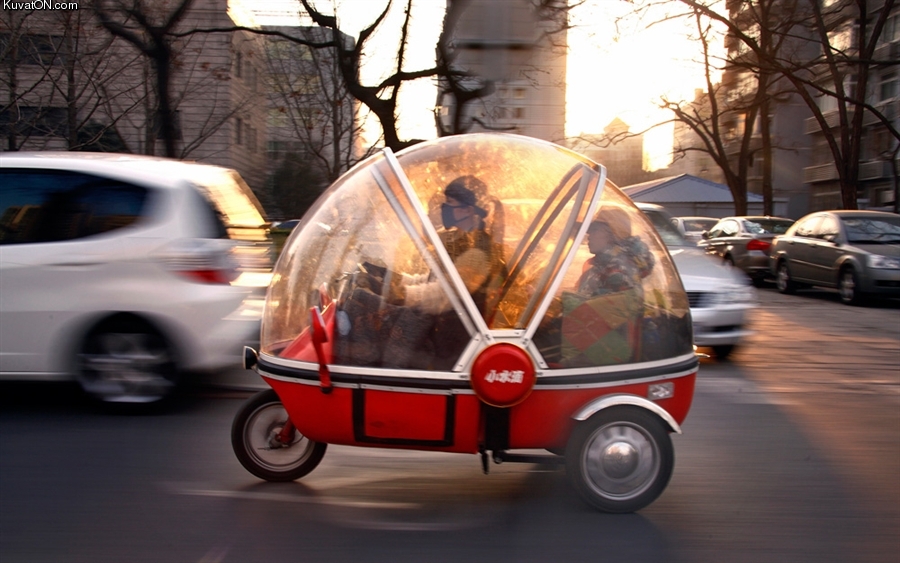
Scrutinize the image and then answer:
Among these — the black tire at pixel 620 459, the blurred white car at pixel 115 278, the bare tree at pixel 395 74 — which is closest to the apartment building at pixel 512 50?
the bare tree at pixel 395 74

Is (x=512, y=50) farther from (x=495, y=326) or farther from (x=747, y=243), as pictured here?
(x=747, y=243)

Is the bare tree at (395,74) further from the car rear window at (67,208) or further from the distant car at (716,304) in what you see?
the car rear window at (67,208)

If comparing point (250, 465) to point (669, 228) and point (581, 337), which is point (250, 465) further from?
point (669, 228)

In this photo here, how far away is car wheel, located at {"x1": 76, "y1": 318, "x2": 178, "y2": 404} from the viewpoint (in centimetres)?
641

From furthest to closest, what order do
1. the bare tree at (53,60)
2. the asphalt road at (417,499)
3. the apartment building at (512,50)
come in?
the bare tree at (53,60) < the apartment building at (512,50) < the asphalt road at (417,499)

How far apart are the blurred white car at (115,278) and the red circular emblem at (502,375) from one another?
283 centimetres

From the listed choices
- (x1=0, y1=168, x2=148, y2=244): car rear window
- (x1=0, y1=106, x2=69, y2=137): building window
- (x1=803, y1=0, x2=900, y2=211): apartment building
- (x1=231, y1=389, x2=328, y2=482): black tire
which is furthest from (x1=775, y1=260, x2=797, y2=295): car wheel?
(x1=803, y1=0, x2=900, y2=211): apartment building

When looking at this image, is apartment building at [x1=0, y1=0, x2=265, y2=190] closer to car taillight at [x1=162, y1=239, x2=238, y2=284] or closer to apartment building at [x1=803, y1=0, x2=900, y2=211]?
car taillight at [x1=162, y1=239, x2=238, y2=284]

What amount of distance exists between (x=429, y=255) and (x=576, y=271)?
2.49 feet

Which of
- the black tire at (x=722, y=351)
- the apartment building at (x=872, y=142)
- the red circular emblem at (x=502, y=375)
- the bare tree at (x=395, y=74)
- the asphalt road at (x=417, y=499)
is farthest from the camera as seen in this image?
the apartment building at (x=872, y=142)

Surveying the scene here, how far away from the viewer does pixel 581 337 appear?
14.6ft

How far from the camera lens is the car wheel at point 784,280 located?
689 inches

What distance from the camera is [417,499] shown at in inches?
189

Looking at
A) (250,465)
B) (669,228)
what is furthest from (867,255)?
(250,465)
